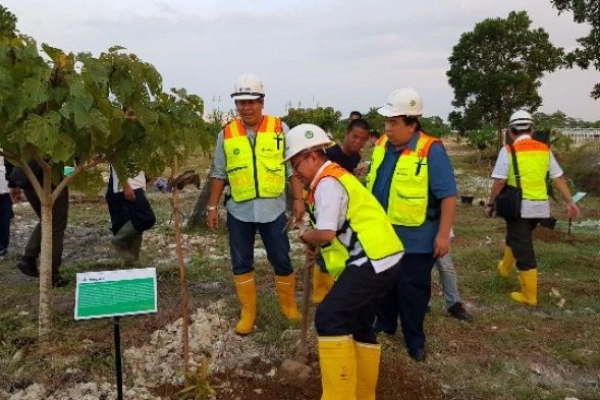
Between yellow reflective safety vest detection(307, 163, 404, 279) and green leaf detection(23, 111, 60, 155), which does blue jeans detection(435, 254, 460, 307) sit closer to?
yellow reflective safety vest detection(307, 163, 404, 279)

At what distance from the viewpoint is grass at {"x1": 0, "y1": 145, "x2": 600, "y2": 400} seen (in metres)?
4.25

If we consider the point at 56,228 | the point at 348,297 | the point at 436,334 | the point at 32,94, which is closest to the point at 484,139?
the point at 436,334

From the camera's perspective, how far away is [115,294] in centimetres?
369

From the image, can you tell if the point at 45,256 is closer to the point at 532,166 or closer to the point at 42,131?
the point at 42,131

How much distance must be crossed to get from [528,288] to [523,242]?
0.49m

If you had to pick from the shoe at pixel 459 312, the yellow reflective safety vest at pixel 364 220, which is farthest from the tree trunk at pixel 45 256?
the shoe at pixel 459 312

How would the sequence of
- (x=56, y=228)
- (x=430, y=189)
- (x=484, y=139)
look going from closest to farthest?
1. (x=430, y=189)
2. (x=56, y=228)
3. (x=484, y=139)

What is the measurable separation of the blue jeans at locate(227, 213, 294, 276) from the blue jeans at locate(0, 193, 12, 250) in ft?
14.7

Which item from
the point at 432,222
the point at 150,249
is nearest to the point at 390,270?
the point at 432,222

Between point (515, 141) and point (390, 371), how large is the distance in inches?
112

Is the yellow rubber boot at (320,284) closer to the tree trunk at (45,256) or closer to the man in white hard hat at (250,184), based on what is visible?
the man in white hard hat at (250,184)

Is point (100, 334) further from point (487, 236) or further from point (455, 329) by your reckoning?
point (487, 236)

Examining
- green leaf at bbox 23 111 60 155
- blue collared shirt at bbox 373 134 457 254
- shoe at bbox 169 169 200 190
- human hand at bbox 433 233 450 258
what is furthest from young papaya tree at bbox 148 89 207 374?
human hand at bbox 433 233 450 258

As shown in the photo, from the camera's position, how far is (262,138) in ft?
16.3
